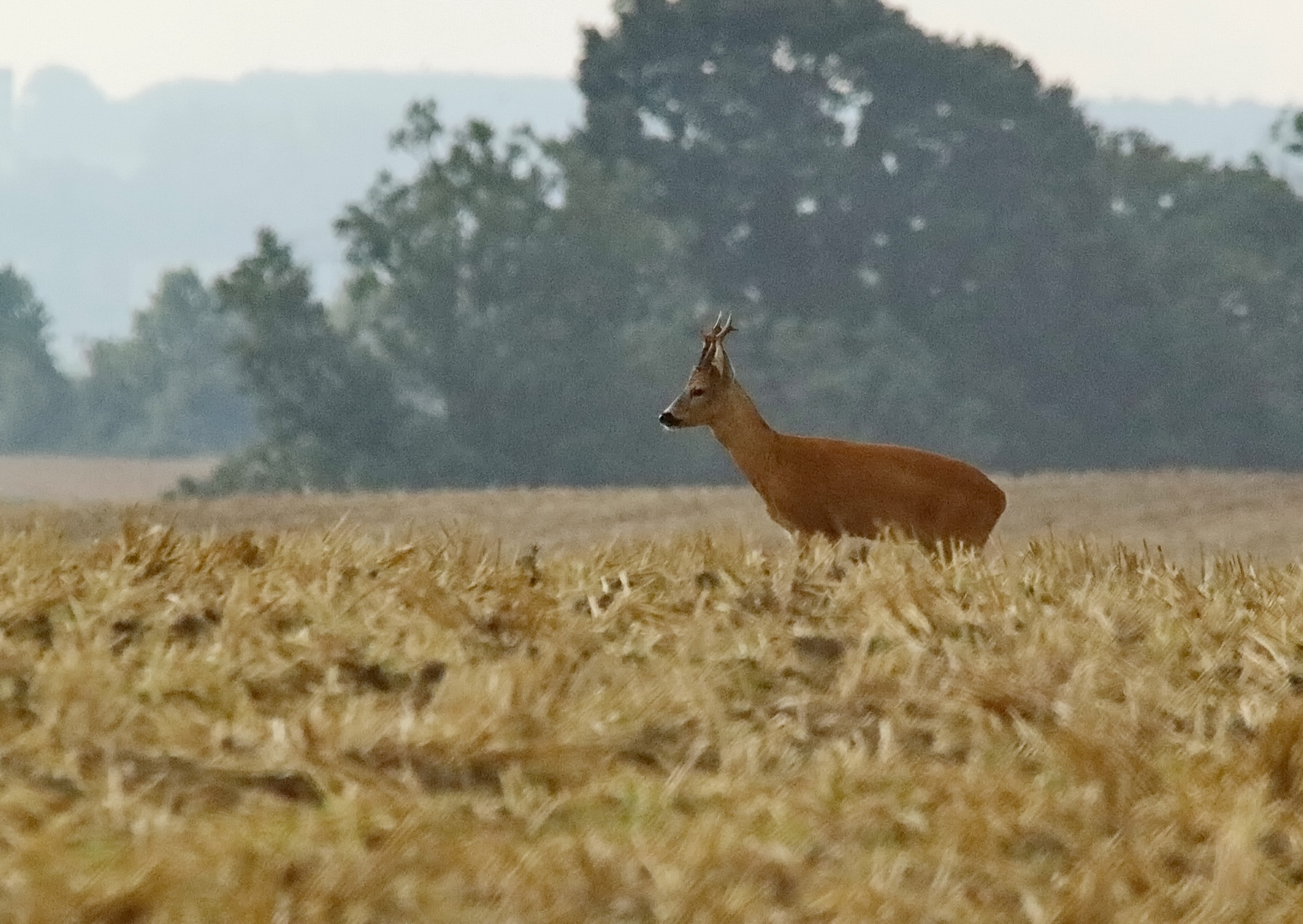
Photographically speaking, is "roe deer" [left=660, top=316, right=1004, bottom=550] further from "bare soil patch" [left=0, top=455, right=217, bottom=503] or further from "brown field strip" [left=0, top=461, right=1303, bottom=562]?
"bare soil patch" [left=0, top=455, right=217, bottom=503]

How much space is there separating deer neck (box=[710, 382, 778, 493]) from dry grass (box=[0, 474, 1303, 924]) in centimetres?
140

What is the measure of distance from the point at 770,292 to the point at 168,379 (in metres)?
10.0

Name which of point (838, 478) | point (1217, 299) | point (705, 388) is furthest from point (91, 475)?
point (838, 478)

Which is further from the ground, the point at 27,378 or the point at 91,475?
the point at 27,378

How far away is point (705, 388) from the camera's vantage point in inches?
296

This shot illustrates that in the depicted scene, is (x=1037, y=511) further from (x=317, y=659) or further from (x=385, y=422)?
(x=317, y=659)

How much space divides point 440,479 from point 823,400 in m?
4.98

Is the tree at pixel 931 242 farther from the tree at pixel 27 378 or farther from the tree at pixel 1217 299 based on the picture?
the tree at pixel 27 378

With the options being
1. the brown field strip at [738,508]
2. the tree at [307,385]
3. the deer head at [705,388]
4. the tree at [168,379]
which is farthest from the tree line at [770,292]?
the deer head at [705,388]

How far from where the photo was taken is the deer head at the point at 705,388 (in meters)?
7.43

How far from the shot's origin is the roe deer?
7.38 metres

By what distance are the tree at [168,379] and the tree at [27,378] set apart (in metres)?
0.43

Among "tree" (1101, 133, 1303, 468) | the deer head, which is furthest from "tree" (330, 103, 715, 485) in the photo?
the deer head

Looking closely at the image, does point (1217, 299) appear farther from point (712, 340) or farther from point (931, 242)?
point (712, 340)
